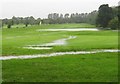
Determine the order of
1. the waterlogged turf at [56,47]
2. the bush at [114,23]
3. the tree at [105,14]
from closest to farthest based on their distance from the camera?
the waterlogged turf at [56,47]
the bush at [114,23]
the tree at [105,14]

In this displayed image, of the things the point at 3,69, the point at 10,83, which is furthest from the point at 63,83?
the point at 3,69

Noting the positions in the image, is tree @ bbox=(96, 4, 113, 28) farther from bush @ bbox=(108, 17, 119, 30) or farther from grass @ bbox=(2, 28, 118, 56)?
grass @ bbox=(2, 28, 118, 56)

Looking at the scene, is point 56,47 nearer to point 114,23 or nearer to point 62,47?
point 62,47

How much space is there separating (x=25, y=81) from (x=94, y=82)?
10.5 feet

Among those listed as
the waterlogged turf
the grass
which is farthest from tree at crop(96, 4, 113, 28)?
the grass

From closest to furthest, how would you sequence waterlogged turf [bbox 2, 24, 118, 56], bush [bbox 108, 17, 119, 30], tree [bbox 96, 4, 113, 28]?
waterlogged turf [bbox 2, 24, 118, 56]
bush [bbox 108, 17, 119, 30]
tree [bbox 96, 4, 113, 28]

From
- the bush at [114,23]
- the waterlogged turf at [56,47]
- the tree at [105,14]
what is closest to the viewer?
the waterlogged turf at [56,47]

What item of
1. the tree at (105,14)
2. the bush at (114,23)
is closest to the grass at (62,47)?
the bush at (114,23)

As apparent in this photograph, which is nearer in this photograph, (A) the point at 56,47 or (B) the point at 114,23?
(A) the point at 56,47

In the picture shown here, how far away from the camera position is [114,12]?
5285 inches

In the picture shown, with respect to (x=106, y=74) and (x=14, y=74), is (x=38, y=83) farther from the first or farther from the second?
(x=106, y=74)

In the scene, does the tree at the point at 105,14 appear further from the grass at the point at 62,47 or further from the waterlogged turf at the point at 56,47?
the grass at the point at 62,47

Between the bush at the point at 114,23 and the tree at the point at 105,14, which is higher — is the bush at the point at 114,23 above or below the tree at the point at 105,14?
A: below

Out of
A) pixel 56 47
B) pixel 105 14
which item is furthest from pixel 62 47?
pixel 105 14
